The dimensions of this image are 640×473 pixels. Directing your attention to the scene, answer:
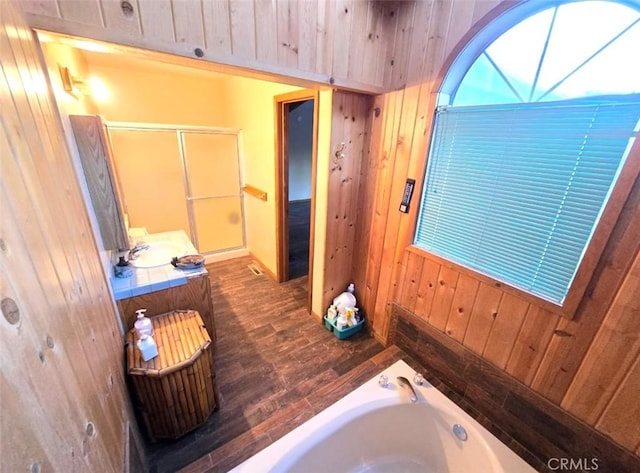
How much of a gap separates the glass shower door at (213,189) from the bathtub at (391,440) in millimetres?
2833

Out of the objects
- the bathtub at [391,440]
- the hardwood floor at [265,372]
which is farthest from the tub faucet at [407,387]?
the hardwood floor at [265,372]

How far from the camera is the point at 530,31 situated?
1.21 m

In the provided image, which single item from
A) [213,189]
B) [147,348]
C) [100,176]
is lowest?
[147,348]

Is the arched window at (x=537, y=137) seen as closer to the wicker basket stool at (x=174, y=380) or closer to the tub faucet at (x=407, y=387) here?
the tub faucet at (x=407, y=387)

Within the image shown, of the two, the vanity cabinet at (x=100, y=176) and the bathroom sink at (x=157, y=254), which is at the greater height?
the vanity cabinet at (x=100, y=176)

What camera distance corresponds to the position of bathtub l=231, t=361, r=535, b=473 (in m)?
1.26

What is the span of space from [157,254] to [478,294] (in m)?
2.32

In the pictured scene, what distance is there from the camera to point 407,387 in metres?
1.54

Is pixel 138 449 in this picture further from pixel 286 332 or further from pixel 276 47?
pixel 276 47

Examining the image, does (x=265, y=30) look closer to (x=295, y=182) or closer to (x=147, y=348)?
(x=147, y=348)

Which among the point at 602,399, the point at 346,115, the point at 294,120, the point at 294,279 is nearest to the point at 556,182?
the point at 602,399

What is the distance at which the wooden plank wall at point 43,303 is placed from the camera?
43 cm

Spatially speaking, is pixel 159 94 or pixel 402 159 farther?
pixel 159 94

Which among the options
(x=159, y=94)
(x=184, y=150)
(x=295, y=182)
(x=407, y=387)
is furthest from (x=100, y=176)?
(x=295, y=182)
